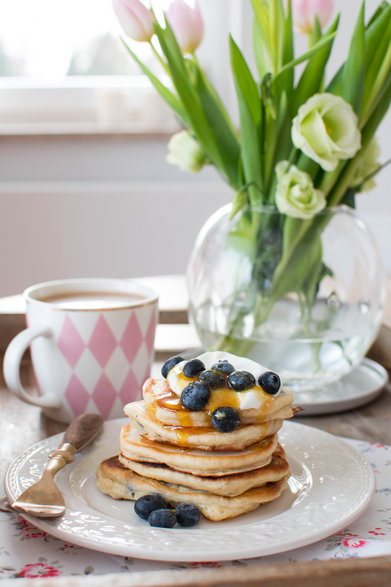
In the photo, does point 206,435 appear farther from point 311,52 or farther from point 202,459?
point 311,52

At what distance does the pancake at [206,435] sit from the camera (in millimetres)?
638

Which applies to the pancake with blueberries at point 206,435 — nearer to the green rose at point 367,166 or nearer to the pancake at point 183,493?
the pancake at point 183,493

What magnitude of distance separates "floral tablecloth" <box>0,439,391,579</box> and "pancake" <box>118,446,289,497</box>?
0.06m

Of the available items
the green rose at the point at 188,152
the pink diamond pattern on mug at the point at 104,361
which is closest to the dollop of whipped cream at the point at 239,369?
the pink diamond pattern on mug at the point at 104,361

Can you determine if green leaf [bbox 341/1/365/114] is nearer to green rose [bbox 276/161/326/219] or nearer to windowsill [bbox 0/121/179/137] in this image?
green rose [bbox 276/161/326/219]

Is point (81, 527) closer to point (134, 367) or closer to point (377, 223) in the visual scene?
point (134, 367)

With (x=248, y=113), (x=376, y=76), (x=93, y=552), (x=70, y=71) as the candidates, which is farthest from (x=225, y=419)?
(x=70, y=71)

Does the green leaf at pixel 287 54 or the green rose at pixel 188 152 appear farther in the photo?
the green rose at pixel 188 152

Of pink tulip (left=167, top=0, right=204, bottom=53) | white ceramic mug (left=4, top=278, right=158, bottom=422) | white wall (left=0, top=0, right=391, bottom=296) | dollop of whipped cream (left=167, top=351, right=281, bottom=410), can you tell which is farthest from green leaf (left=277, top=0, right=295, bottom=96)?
white wall (left=0, top=0, right=391, bottom=296)

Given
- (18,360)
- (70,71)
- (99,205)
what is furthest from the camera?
(70,71)

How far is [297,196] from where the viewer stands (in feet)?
3.04

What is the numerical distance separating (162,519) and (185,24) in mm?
654

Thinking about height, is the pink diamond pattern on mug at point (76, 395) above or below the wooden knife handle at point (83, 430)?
below

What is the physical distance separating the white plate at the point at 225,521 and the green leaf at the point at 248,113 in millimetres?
347
